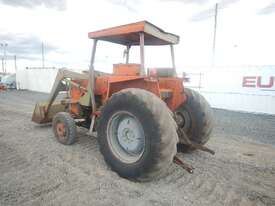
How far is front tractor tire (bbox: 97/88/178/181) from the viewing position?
2812 millimetres

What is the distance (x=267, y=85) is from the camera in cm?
1036

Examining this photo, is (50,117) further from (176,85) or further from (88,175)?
(176,85)

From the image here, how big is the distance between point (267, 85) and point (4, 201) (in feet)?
35.6

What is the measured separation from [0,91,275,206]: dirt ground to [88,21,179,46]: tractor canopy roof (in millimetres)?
2133

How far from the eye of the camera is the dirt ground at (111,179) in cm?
272

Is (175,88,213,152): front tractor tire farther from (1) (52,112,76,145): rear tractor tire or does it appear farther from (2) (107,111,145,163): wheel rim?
(1) (52,112,76,145): rear tractor tire

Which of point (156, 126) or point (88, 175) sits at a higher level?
point (156, 126)

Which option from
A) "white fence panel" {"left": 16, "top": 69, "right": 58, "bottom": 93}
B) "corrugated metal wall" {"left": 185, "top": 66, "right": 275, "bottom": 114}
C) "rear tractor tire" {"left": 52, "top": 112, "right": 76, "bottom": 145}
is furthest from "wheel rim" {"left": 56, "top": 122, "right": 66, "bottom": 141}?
"white fence panel" {"left": 16, "top": 69, "right": 58, "bottom": 93}

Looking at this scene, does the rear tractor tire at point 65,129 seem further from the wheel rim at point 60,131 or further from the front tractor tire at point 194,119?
the front tractor tire at point 194,119

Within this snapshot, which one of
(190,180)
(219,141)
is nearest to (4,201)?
(190,180)

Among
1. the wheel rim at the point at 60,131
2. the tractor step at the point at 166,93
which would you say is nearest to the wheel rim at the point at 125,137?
the tractor step at the point at 166,93

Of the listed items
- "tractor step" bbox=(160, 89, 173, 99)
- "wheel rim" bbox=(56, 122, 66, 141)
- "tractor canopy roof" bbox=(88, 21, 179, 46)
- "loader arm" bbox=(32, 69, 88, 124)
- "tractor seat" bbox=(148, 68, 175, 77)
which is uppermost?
"tractor canopy roof" bbox=(88, 21, 179, 46)

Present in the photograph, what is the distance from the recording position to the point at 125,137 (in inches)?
134

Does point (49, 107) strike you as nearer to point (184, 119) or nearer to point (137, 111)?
point (184, 119)
